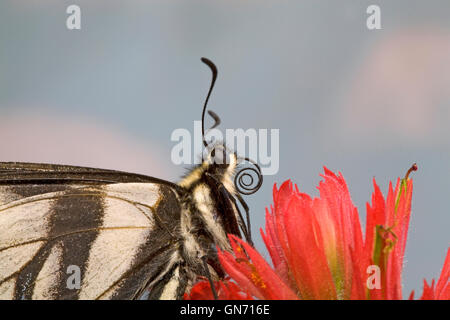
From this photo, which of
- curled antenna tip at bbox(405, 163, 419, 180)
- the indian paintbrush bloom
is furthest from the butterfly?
curled antenna tip at bbox(405, 163, 419, 180)

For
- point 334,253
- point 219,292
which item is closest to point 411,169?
point 334,253

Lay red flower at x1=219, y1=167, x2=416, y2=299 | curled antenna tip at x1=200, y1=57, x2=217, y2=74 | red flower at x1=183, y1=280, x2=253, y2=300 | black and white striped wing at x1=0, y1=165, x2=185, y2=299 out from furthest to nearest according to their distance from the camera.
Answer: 1. curled antenna tip at x1=200, y1=57, x2=217, y2=74
2. black and white striped wing at x1=0, y1=165, x2=185, y2=299
3. red flower at x1=183, y1=280, x2=253, y2=300
4. red flower at x1=219, y1=167, x2=416, y2=299

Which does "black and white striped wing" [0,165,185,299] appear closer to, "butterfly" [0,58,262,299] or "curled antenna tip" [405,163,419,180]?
"butterfly" [0,58,262,299]

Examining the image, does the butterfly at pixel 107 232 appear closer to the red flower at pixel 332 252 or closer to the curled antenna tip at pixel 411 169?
the red flower at pixel 332 252

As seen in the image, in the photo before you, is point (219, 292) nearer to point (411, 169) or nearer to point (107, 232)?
point (107, 232)
